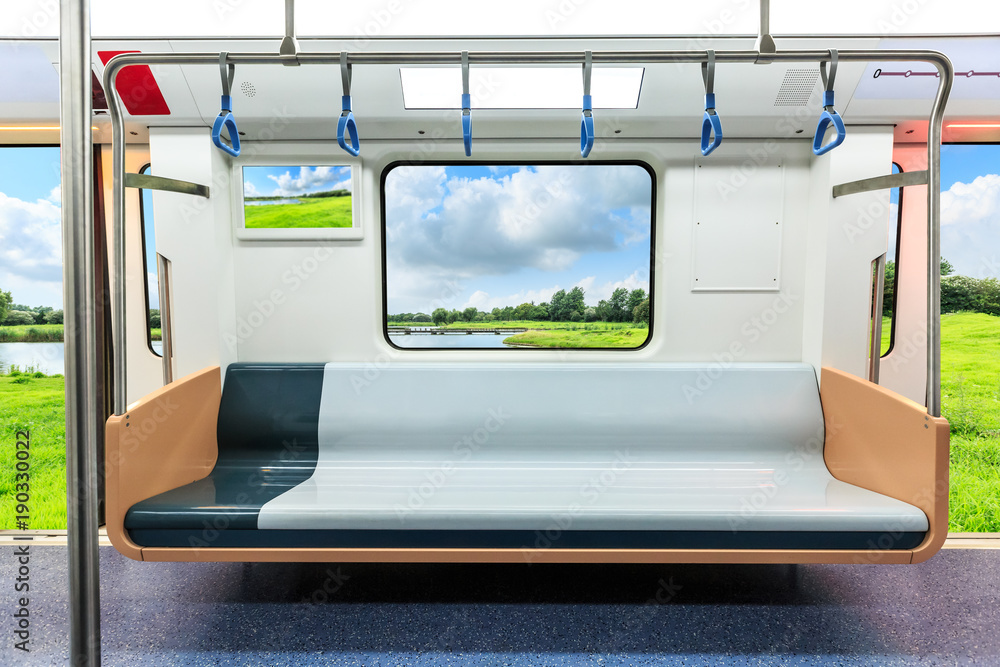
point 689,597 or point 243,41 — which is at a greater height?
point 243,41

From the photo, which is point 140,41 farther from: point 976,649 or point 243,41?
point 976,649

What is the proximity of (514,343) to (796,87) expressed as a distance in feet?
5.41

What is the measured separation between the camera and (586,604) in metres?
1.91

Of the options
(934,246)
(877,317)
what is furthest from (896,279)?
(934,246)

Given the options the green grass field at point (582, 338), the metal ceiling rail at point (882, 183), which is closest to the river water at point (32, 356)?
the green grass field at point (582, 338)

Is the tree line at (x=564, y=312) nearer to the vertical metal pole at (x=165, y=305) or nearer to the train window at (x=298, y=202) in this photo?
the train window at (x=298, y=202)

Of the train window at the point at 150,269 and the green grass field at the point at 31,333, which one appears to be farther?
the green grass field at the point at 31,333

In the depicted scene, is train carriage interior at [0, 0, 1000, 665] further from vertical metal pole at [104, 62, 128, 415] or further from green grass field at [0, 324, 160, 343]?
green grass field at [0, 324, 160, 343]

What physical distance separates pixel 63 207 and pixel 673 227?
2282mm

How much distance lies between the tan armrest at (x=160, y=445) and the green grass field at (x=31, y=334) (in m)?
1.37

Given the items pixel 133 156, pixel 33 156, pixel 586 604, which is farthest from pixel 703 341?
pixel 33 156

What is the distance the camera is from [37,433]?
306cm

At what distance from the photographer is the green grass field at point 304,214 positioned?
2.46m

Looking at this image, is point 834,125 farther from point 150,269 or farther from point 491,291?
point 150,269
